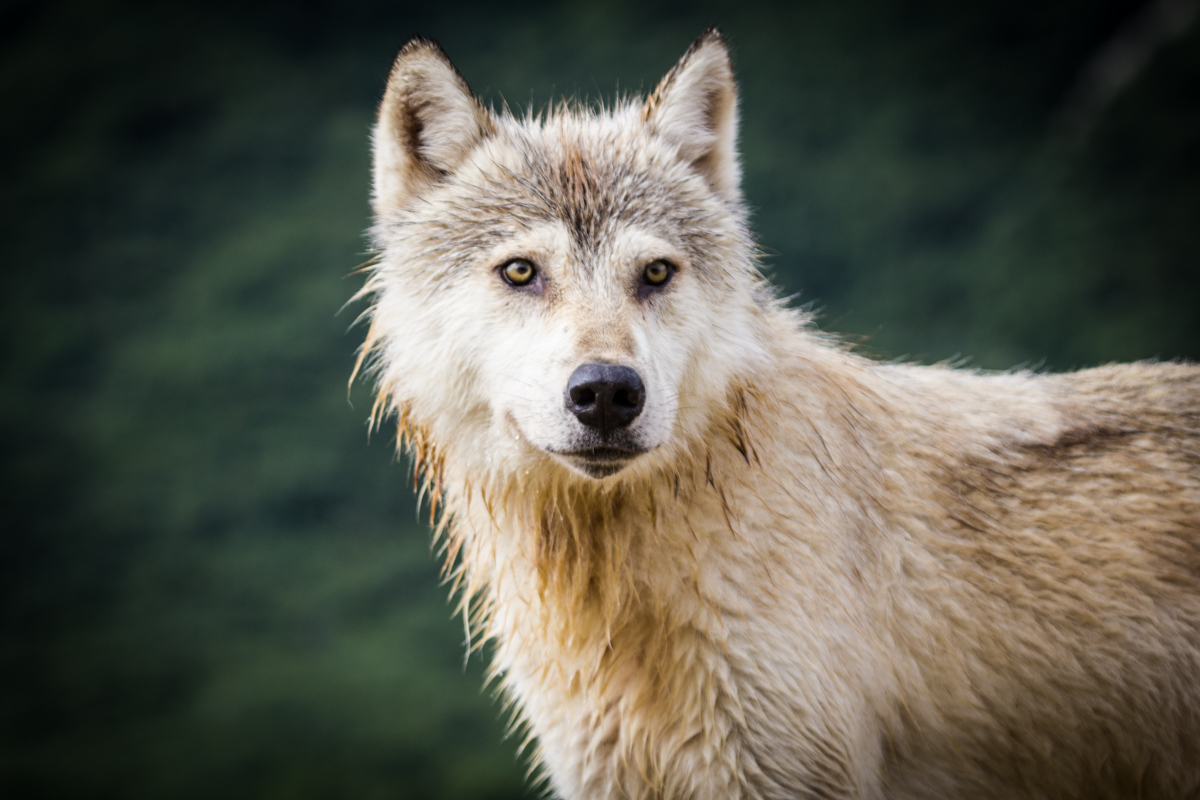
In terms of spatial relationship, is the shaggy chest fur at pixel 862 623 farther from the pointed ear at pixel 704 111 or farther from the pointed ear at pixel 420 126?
the pointed ear at pixel 420 126

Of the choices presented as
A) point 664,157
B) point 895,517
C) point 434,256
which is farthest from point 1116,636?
point 434,256

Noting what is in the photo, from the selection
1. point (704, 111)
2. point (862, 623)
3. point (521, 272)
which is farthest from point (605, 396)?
point (704, 111)

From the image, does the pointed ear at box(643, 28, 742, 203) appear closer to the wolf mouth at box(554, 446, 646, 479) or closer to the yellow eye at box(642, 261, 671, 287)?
the yellow eye at box(642, 261, 671, 287)

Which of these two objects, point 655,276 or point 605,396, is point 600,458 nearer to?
point 605,396

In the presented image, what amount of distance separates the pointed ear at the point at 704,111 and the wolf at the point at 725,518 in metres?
0.01

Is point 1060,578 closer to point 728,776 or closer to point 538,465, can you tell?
point 728,776

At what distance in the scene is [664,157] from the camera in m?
3.63

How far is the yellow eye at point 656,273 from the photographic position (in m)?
3.38

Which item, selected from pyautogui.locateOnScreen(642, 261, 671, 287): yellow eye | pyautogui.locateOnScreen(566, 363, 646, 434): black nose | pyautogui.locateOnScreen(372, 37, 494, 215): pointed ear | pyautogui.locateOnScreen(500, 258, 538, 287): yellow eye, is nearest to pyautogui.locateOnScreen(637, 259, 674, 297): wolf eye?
pyautogui.locateOnScreen(642, 261, 671, 287): yellow eye

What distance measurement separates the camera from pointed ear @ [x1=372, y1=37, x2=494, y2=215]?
3.54 m

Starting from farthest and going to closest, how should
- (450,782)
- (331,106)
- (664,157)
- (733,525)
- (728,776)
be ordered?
1. (331,106)
2. (450,782)
3. (664,157)
4. (733,525)
5. (728,776)

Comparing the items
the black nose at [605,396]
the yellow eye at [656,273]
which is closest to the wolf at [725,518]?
the yellow eye at [656,273]

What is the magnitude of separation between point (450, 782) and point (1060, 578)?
385 inches

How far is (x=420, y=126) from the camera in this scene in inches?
145
